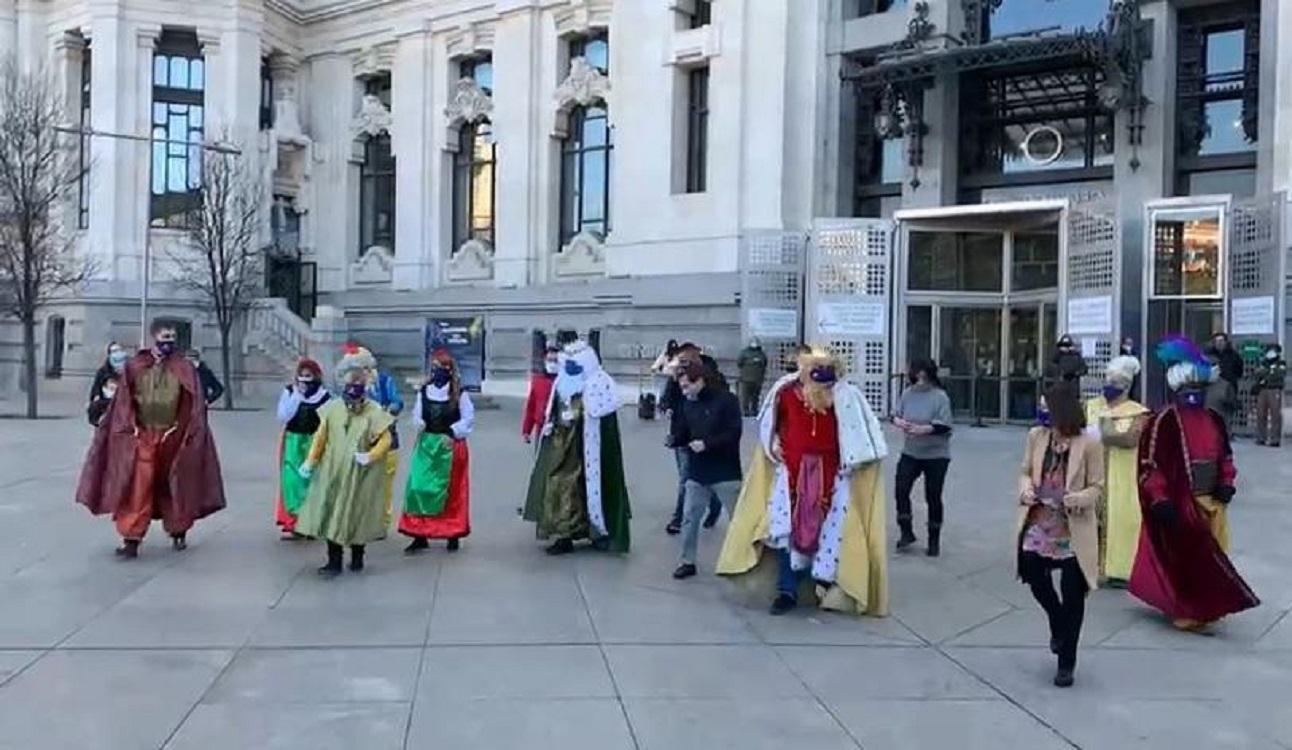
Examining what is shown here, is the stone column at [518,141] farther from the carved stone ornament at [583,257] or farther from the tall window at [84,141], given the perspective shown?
the tall window at [84,141]

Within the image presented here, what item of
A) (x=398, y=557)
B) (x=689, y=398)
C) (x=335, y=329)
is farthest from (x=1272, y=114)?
(x=335, y=329)

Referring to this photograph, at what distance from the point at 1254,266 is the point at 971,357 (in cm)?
566

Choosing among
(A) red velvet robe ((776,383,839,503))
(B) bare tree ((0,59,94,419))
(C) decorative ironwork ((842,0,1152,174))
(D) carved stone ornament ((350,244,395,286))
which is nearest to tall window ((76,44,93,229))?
(B) bare tree ((0,59,94,419))

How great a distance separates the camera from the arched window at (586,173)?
3116cm

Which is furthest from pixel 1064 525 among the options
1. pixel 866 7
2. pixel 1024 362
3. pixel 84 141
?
pixel 84 141

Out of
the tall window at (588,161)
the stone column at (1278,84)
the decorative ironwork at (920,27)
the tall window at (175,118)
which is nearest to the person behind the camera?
the stone column at (1278,84)

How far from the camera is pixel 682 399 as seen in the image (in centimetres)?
919

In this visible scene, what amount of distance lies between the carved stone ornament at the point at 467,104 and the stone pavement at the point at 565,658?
24499 millimetres

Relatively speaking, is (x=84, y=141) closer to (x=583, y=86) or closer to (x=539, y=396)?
(x=583, y=86)

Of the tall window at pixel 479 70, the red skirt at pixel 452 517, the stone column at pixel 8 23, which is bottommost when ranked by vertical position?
the red skirt at pixel 452 517

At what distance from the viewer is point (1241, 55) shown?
2155 centimetres

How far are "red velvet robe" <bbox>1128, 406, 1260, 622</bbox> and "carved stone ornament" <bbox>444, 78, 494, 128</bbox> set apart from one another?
91.2ft

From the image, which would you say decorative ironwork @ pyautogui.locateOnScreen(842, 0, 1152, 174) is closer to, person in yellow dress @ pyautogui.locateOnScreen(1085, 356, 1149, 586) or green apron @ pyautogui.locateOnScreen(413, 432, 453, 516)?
person in yellow dress @ pyautogui.locateOnScreen(1085, 356, 1149, 586)

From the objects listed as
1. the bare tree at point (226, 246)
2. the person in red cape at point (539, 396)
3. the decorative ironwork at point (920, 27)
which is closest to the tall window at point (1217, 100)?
the decorative ironwork at point (920, 27)
